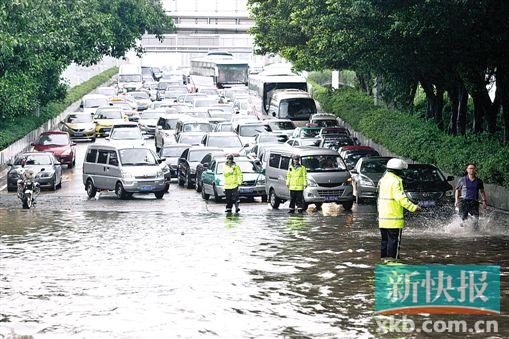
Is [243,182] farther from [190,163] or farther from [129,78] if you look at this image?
[129,78]

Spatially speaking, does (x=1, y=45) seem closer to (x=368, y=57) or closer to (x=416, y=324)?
(x=368, y=57)

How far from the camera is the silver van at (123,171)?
3641 centimetres

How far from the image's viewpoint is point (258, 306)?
51.3ft

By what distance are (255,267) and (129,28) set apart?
157ft

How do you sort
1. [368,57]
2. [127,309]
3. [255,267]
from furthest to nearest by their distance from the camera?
[368,57] < [255,267] < [127,309]

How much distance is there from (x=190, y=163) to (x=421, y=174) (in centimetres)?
1249

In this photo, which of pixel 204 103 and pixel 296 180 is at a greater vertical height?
pixel 204 103

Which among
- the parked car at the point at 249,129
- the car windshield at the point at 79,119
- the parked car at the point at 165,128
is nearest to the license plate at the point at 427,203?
the parked car at the point at 249,129

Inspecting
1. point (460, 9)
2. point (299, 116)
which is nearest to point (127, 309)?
point (460, 9)

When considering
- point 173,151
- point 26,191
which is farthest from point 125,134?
point 26,191

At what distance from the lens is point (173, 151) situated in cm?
4459

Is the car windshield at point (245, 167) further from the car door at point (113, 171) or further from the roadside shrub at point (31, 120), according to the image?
the roadside shrub at point (31, 120)

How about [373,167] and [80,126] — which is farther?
[80,126]

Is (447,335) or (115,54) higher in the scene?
(115,54)
